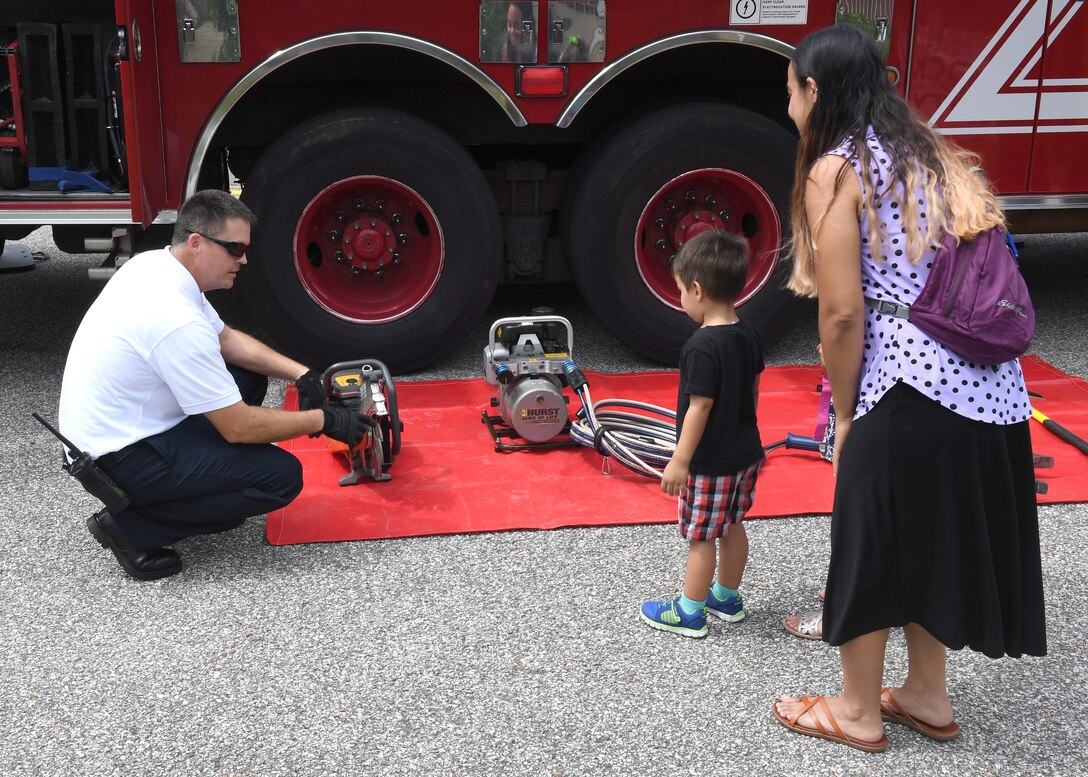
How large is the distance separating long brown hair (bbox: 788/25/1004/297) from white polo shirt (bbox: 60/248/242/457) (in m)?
1.82

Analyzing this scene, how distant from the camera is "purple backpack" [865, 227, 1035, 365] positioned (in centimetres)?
224

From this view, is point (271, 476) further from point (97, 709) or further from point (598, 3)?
point (598, 3)

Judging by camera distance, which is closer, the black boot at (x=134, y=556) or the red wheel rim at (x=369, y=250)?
the black boot at (x=134, y=556)

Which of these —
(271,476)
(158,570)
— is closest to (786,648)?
(271,476)

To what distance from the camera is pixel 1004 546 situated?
240 centimetres

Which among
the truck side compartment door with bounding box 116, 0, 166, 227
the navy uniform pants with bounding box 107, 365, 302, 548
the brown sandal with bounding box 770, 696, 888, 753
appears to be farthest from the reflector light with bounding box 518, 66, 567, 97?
the brown sandal with bounding box 770, 696, 888, 753

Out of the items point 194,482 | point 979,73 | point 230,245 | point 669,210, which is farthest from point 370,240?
point 979,73

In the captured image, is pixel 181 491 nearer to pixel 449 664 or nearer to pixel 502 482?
pixel 449 664

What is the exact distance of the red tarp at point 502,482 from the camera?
3.72 meters

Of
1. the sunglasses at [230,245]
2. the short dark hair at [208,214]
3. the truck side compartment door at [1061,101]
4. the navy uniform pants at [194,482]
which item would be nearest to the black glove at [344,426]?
the navy uniform pants at [194,482]

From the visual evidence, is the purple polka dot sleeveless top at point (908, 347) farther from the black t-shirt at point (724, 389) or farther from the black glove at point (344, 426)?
the black glove at point (344, 426)

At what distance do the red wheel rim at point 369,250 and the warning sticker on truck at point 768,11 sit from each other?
1551 mm

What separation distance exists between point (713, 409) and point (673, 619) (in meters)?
0.63

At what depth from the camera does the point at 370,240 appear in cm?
492
